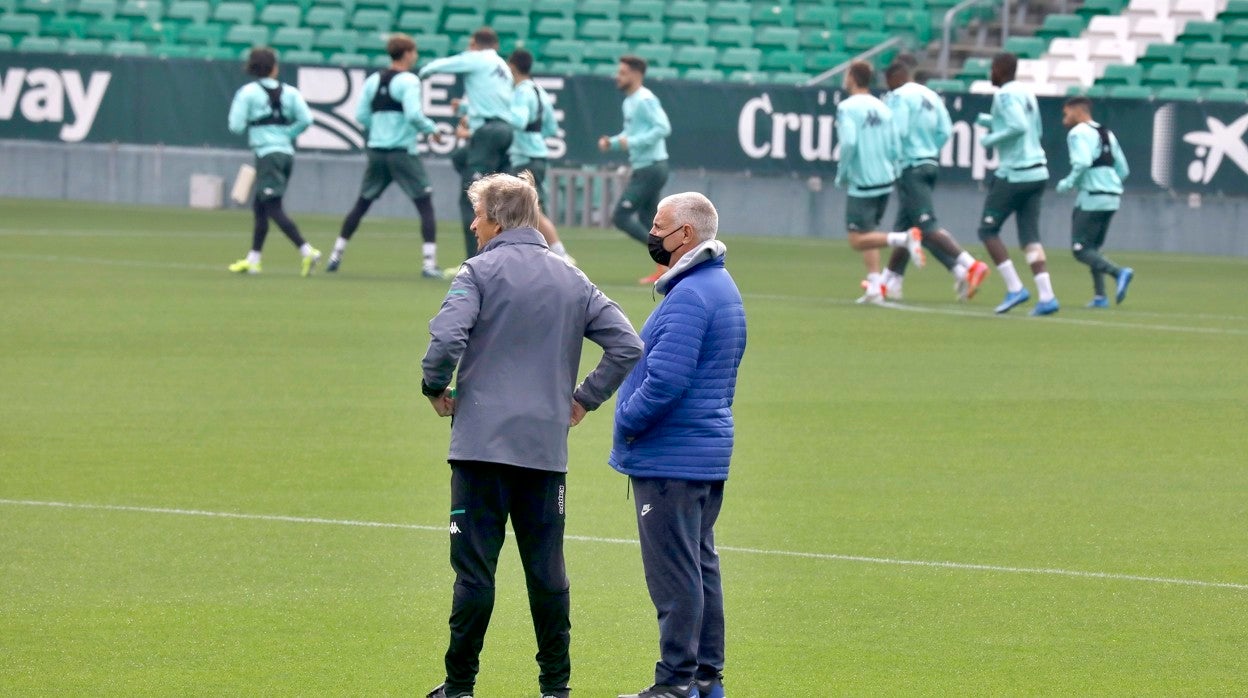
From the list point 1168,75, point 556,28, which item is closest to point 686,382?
point 1168,75

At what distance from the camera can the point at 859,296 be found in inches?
815

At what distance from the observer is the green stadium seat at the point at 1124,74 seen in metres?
30.3

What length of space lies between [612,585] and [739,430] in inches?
157

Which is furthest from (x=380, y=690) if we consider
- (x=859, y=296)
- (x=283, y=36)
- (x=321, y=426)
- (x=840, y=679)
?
(x=283, y=36)

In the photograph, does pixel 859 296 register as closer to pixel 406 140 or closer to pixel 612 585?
pixel 406 140

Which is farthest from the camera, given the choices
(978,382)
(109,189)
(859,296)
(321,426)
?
(109,189)

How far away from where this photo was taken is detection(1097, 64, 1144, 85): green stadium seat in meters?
30.3

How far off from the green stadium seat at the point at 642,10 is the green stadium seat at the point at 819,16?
2.18 m

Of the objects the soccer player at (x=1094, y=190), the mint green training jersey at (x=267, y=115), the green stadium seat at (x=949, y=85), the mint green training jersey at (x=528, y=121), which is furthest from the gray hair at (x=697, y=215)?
the green stadium seat at (x=949, y=85)

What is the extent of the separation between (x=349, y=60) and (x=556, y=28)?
3.34 m

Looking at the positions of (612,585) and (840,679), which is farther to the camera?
(612,585)

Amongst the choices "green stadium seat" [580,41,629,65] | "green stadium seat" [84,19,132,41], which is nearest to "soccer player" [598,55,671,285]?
"green stadium seat" [580,41,629,65]

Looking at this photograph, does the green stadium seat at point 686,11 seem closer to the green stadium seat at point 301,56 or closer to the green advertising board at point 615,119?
the green advertising board at point 615,119

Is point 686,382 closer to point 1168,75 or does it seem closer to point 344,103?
point 1168,75
